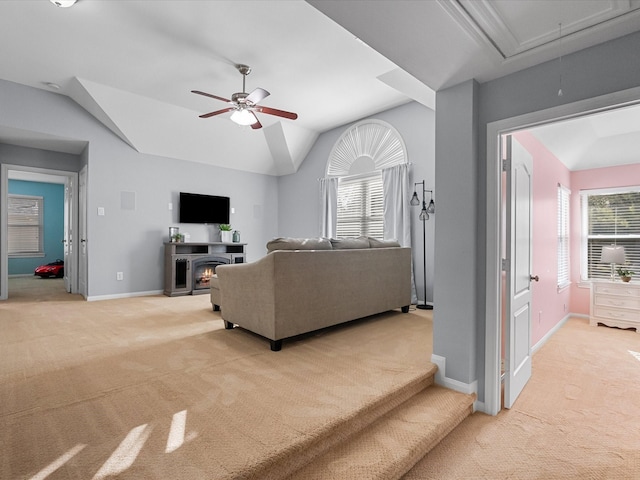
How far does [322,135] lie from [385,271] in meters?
3.76

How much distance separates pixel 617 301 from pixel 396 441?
4417 millimetres

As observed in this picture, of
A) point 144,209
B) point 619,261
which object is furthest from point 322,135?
point 619,261

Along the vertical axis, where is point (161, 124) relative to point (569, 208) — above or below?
above

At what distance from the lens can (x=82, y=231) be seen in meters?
5.61

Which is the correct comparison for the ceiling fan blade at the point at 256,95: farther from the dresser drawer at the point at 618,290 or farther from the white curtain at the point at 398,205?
the dresser drawer at the point at 618,290

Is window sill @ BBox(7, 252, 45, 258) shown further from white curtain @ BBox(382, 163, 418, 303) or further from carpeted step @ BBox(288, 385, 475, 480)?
carpeted step @ BBox(288, 385, 475, 480)

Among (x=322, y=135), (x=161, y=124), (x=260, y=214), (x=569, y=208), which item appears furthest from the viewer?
(x=260, y=214)

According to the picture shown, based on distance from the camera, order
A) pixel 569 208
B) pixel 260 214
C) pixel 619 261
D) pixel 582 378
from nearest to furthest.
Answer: pixel 582 378, pixel 619 261, pixel 569 208, pixel 260 214

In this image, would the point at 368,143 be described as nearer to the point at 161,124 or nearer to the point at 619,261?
the point at 161,124

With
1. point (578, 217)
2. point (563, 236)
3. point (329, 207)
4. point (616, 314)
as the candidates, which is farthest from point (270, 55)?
point (616, 314)

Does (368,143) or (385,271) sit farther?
(368,143)

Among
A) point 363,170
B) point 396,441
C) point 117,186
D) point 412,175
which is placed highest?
point 363,170

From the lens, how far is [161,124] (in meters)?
5.43

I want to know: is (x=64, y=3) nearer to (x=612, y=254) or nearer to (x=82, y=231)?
(x=82, y=231)
